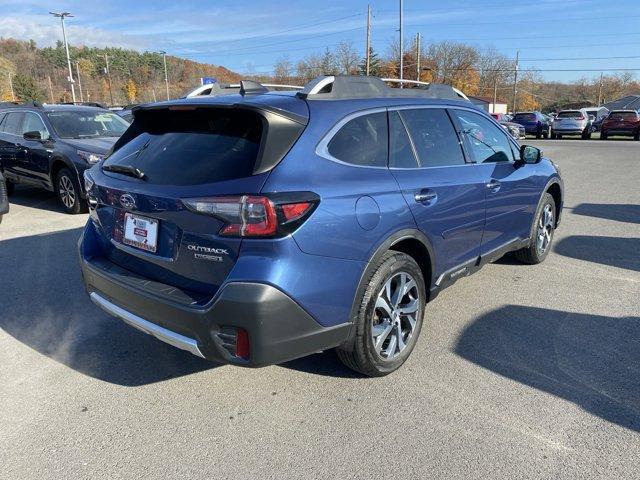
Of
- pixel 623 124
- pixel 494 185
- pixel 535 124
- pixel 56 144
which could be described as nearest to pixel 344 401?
pixel 494 185

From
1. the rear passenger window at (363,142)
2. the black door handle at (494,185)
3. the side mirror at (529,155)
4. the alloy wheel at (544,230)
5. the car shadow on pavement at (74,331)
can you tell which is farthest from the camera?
the alloy wheel at (544,230)

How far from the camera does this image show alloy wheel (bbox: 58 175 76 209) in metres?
7.96

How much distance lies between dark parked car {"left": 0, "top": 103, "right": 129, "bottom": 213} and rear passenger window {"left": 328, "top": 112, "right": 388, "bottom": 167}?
5774 millimetres

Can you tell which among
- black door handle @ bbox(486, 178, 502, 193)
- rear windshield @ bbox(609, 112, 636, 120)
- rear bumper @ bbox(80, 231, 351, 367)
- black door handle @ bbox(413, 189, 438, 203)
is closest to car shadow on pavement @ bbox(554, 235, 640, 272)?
black door handle @ bbox(486, 178, 502, 193)

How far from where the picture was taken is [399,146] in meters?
3.28

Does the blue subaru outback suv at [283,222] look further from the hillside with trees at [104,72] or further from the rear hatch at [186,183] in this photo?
the hillside with trees at [104,72]

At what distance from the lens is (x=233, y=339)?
8.14 feet

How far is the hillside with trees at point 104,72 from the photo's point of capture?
10575cm

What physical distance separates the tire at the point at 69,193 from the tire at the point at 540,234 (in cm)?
643

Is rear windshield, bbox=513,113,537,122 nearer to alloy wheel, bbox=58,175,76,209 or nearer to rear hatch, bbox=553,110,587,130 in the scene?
rear hatch, bbox=553,110,587,130

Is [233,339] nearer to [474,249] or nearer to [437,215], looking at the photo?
[437,215]

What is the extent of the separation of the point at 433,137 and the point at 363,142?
0.85 m

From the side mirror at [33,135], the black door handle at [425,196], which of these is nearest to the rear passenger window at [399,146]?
the black door handle at [425,196]

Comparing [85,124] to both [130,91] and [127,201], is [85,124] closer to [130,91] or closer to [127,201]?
[127,201]
